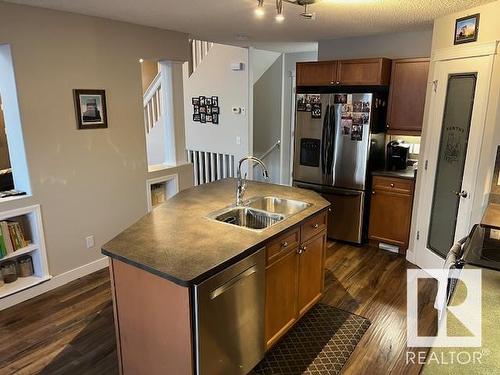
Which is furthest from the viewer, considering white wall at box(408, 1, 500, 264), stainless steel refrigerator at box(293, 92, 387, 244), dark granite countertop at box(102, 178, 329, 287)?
stainless steel refrigerator at box(293, 92, 387, 244)

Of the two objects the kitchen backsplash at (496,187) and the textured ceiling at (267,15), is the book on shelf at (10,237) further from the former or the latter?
the kitchen backsplash at (496,187)

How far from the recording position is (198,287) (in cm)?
Answer: 175

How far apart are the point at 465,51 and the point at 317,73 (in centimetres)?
174

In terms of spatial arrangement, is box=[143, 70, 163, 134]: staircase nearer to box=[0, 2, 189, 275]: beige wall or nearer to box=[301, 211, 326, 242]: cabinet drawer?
box=[0, 2, 189, 275]: beige wall

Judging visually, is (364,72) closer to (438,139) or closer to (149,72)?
(438,139)

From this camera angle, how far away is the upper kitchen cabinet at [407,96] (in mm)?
3959

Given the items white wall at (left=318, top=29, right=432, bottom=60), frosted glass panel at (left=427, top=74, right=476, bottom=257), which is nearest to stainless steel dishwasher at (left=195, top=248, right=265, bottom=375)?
frosted glass panel at (left=427, top=74, right=476, bottom=257)

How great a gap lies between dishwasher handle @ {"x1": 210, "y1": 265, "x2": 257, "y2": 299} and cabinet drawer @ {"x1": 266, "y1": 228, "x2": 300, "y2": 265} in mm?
170

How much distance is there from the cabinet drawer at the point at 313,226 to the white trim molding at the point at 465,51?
1.78m

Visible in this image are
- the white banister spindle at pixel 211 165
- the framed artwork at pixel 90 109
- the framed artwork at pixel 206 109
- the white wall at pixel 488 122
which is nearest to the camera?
the white wall at pixel 488 122

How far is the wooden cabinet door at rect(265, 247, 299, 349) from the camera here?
7.73 feet

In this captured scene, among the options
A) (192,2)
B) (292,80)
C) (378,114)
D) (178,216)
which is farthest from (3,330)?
(292,80)

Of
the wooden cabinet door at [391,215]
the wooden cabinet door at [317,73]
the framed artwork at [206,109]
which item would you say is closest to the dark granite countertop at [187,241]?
the wooden cabinet door at [391,215]

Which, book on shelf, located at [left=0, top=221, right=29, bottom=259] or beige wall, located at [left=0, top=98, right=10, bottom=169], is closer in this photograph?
book on shelf, located at [left=0, top=221, right=29, bottom=259]
